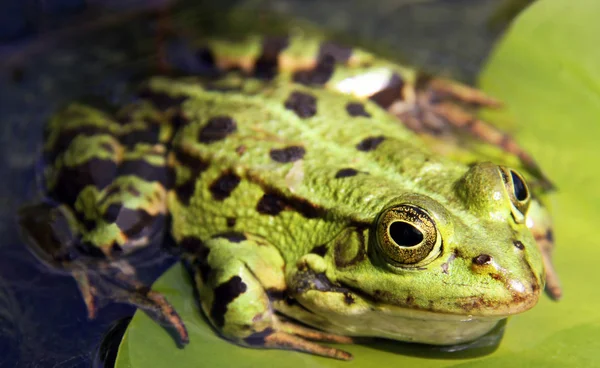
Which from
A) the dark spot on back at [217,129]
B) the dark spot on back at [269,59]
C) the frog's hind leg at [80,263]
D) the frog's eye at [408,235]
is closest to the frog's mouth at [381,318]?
the frog's eye at [408,235]

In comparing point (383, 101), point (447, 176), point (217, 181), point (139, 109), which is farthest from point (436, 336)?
point (139, 109)

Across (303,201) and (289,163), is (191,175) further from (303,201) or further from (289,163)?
(303,201)

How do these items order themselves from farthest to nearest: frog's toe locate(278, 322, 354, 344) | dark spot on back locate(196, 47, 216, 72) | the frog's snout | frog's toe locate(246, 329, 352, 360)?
dark spot on back locate(196, 47, 216, 72), frog's toe locate(278, 322, 354, 344), frog's toe locate(246, 329, 352, 360), the frog's snout

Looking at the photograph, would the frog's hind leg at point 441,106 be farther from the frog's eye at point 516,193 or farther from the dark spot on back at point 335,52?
the frog's eye at point 516,193

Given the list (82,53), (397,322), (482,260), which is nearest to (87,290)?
(397,322)

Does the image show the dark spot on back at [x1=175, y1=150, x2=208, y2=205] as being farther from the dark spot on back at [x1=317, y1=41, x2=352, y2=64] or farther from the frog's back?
the dark spot on back at [x1=317, y1=41, x2=352, y2=64]

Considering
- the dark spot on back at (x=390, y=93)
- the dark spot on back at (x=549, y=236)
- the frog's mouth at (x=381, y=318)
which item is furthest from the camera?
the dark spot on back at (x=390, y=93)

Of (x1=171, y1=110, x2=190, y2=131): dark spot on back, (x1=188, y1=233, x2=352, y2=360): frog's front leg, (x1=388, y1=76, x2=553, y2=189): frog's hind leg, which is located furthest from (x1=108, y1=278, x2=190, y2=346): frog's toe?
(x1=388, y1=76, x2=553, y2=189): frog's hind leg
